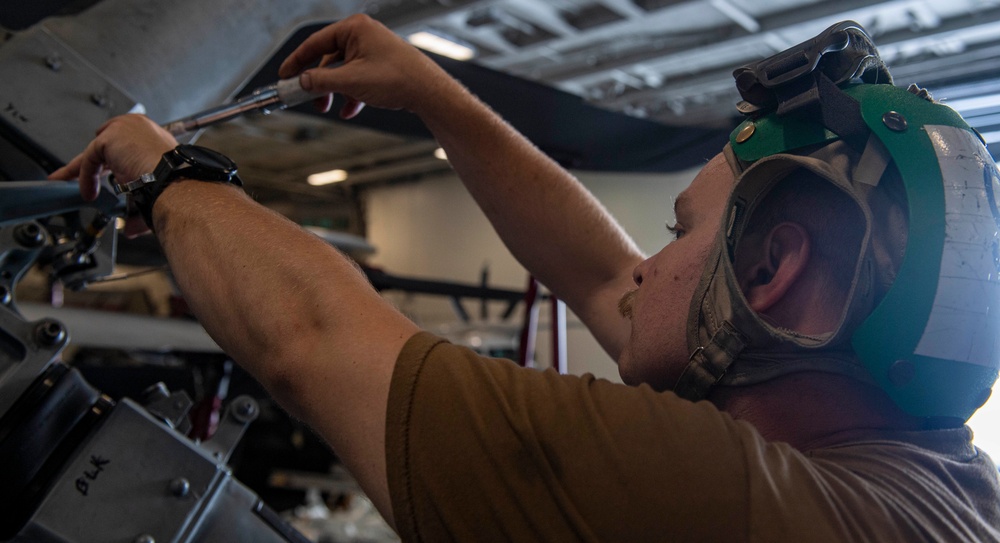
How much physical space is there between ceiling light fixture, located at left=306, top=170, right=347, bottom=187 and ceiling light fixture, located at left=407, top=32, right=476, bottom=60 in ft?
16.1

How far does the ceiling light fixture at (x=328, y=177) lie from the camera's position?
10367 millimetres

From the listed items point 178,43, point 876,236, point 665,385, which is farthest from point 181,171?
point 876,236

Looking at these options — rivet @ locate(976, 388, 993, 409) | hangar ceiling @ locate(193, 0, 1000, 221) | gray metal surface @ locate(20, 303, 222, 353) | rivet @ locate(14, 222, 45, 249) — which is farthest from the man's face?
hangar ceiling @ locate(193, 0, 1000, 221)

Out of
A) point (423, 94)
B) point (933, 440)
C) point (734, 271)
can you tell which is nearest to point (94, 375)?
point (423, 94)

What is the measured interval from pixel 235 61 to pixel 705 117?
633 cm

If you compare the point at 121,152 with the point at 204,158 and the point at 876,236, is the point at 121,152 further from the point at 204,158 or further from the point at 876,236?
the point at 876,236

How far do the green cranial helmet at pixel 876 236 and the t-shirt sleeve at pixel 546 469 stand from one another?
0.20 meters

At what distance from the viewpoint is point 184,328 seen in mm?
1849

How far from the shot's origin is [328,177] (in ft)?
34.6

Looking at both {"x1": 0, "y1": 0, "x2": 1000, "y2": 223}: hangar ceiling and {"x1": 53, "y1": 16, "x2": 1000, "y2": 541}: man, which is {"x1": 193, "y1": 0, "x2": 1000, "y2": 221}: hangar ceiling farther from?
{"x1": 53, "y1": 16, "x2": 1000, "y2": 541}: man

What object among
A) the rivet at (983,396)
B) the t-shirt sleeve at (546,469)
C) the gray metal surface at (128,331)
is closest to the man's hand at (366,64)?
→ the t-shirt sleeve at (546,469)

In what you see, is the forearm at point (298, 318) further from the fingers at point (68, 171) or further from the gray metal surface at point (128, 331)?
the gray metal surface at point (128, 331)

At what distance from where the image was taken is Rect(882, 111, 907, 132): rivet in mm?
764

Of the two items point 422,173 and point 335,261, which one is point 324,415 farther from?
point 422,173
